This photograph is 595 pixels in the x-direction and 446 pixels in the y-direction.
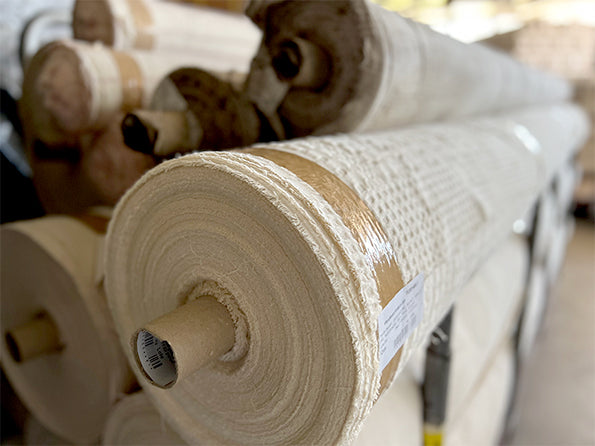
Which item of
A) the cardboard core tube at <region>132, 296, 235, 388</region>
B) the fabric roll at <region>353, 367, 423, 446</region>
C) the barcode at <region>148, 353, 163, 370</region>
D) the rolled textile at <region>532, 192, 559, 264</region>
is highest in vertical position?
the cardboard core tube at <region>132, 296, 235, 388</region>

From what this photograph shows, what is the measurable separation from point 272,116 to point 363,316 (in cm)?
42

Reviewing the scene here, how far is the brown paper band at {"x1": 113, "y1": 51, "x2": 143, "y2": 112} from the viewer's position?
2.99ft

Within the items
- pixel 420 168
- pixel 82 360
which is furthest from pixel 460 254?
pixel 82 360

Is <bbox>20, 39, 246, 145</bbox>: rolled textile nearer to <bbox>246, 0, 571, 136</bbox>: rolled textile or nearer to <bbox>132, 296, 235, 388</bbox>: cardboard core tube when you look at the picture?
A: <bbox>246, 0, 571, 136</bbox>: rolled textile

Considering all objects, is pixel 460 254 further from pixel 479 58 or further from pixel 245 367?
pixel 479 58

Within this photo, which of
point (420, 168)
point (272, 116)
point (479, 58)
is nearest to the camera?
point (420, 168)

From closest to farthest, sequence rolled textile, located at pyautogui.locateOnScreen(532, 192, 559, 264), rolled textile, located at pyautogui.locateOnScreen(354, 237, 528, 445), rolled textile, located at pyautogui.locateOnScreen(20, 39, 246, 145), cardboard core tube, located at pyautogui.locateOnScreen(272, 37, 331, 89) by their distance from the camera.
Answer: cardboard core tube, located at pyautogui.locateOnScreen(272, 37, 331, 89)
rolled textile, located at pyautogui.locateOnScreen(354, 237, 528, 445)
rolled textile, located at pyautogui.locateOnScreen(20, 39, 246, 145)
rolled textile, located at pyautogui.locateOnScreen(532, 192, 559, 264)

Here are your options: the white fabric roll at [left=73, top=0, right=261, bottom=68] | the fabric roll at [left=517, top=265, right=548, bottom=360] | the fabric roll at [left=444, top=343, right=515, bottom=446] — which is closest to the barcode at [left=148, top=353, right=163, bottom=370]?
the fabric roll at [left=444, top=343, right=515, bottom=446]

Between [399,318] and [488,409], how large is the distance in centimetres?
Answer: 85

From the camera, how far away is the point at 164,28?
120 centimetres

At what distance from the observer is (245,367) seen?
46cm

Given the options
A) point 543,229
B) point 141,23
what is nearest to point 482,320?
point 543,229

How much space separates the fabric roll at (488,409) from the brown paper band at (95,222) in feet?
2.47

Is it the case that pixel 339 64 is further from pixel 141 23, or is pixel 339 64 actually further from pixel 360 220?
pixel 141 23
